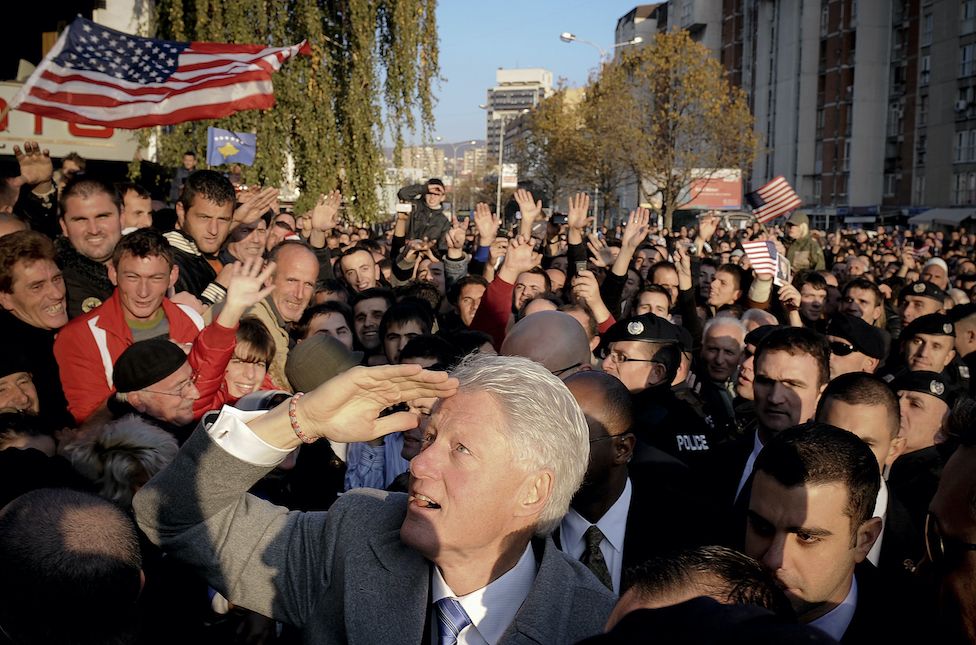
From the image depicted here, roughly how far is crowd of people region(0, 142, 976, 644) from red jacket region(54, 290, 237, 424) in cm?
1

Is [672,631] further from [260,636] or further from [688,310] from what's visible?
[688,310]

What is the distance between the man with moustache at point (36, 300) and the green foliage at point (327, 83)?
9460 millimetres

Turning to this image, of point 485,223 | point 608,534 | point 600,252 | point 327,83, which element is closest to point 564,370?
point 608,534

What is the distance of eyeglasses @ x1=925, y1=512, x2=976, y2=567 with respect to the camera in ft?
7.23

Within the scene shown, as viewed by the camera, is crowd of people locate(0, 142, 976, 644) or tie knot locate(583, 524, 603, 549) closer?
crowd of people locate(0, 142, 976, 644)

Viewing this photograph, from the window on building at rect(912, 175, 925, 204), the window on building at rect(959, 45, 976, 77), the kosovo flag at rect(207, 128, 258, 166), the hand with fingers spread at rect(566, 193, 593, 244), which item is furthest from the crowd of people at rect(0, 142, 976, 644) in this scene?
the window on building at rect(912, 175, 925, 204)

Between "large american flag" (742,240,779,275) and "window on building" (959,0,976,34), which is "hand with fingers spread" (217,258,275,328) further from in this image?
"window on building" (959,0,976,34)

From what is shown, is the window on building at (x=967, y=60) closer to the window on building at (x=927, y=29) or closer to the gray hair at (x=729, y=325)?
the window on building at (x=927, y=29)

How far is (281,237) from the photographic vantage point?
9.30 metres

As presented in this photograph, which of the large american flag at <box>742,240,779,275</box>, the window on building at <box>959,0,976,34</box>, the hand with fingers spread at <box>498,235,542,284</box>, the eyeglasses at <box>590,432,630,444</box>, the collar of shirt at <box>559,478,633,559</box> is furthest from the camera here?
the window on building at <box>959,0,976,34</box>

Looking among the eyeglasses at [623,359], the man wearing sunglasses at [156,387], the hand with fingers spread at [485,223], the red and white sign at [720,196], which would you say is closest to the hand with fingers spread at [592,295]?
the eyeglasses at [623,359]

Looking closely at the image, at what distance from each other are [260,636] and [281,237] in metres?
6.43

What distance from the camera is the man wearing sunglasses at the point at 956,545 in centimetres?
216

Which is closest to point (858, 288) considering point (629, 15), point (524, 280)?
point (524, 280)
